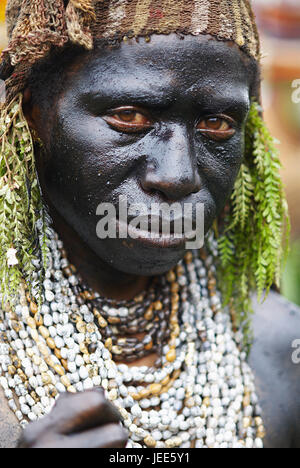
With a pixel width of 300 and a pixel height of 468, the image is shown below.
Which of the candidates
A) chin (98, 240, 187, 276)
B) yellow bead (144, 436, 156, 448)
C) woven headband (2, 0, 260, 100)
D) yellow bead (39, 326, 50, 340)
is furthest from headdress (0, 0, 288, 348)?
yellow bead (144, 436, 156, 448)

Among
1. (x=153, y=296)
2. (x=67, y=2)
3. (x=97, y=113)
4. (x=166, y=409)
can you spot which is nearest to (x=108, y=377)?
(x=166, y=409)

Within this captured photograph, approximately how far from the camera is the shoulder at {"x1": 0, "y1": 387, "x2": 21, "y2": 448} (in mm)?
2069

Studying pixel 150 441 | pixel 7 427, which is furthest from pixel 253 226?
pixel 7 427

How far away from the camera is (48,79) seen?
2.20 m

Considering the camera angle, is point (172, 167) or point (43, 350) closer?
point (172, 167)

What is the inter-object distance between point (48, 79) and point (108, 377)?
3.30ft

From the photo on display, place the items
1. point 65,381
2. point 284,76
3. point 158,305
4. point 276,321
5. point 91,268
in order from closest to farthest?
point 65,381
point 91,268
point 158,305
point 276,321
point 284,76

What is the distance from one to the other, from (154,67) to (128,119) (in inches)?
7.0

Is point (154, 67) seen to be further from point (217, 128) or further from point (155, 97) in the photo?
point (217, 128)

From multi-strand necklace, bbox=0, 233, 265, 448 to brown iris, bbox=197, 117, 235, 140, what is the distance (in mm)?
627

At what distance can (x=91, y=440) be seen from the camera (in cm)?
A: 165

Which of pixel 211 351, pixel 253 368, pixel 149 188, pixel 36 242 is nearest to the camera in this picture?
pixel 149 188

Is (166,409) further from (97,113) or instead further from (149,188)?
(97,113)

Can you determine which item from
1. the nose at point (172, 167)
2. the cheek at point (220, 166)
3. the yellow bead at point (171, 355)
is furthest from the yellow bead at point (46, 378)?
the cheek at point (220, 166)
